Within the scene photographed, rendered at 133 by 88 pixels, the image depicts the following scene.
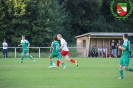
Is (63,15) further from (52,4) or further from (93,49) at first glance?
(93,49)

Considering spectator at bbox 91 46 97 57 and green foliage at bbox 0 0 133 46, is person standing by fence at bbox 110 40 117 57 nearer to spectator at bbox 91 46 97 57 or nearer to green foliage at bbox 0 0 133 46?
spectator at bbox 91 46 97 57

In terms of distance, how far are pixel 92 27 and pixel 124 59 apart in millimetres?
52479

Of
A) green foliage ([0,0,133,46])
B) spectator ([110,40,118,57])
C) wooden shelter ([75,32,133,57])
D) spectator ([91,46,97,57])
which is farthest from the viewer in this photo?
green foliage ([0,0,133,46])

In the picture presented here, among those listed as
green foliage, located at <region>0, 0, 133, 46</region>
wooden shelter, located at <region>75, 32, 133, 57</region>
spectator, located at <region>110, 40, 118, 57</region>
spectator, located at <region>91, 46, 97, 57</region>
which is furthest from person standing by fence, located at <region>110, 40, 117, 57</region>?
green foliage, located at <region>0, 0, 133, 46</region>

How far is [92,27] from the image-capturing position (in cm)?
6869

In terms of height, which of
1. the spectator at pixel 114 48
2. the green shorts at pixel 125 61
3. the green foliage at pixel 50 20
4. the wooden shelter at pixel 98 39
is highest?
the green foliage at pixel 50 20

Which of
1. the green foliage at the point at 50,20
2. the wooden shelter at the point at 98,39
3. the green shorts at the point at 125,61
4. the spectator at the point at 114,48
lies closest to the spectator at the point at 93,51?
the wooden shelter at the point at 98,39

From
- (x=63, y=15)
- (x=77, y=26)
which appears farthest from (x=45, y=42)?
(x=77, y=26)

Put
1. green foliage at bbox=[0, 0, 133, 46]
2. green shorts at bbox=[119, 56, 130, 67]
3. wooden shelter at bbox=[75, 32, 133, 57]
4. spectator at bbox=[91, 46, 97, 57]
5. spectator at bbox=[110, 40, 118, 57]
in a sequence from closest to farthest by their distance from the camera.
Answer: green shorts at bbox=[119, 56, 130, 67]
spectator at bbox=[110, 40, 118, 57]
spectator at bbox=[91, 46, 97, 57]
wooden shelter at bbox=[75, 32, 133, 57]
green foliage at bbox=[0, 0, 133, 46]

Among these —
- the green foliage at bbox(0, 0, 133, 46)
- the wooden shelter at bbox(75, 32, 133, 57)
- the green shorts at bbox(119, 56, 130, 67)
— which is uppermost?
the green foliage at bbox(0, 0, 133, 46)

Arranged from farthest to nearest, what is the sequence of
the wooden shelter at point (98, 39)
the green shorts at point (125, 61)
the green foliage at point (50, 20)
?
the green foliage at point (50, 20) < the wooden shelter at point (98, 39) < the green shorts at point (125, 61)

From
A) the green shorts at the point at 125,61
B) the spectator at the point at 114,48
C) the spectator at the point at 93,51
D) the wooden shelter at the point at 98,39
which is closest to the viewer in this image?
the green shorts at the point at 125,61

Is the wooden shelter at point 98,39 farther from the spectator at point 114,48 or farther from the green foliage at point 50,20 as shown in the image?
the green foliage at point 50,20

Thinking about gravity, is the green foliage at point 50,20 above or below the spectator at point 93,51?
above
